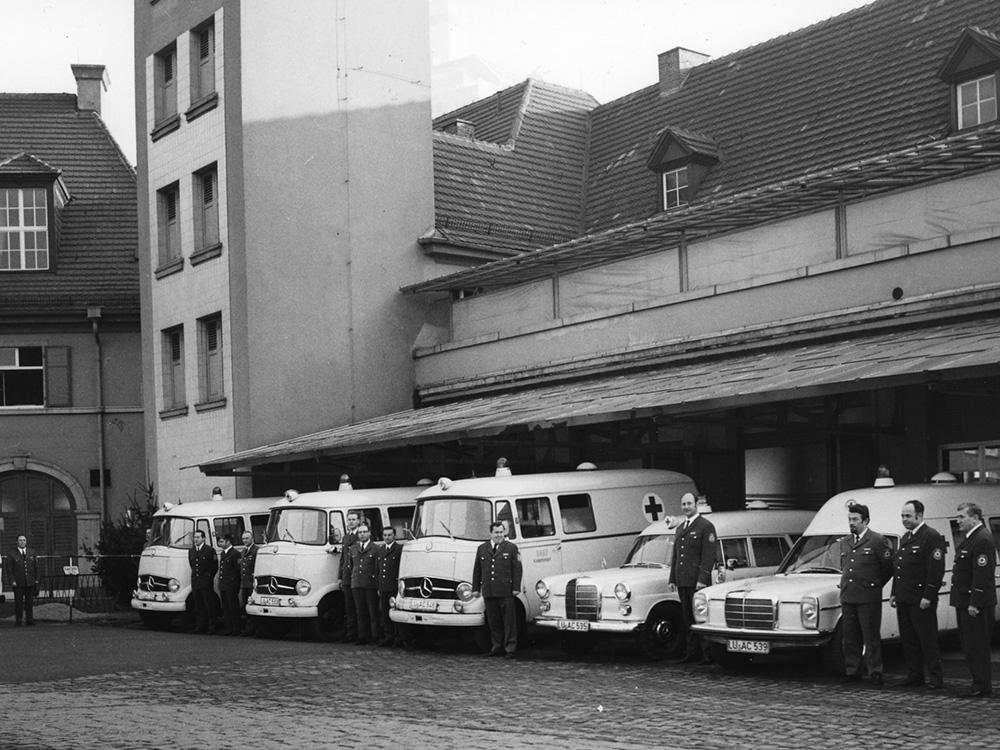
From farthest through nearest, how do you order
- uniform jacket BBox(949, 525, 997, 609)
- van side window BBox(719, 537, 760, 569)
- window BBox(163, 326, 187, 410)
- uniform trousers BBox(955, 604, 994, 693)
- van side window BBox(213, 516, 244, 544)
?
window BBox(163, 326, 187, 410)
van side window BBox(213, 516, 244, 544)
van side window BBox(719, 537, 760, 569)
uniform jacket BBox(949, 525, 997, 609)
uniform trousers BBox(955, 604, 994, 693)

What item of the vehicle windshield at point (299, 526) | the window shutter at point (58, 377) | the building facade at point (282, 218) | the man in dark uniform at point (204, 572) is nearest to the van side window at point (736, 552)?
the vehicle windshield at point (299, 526)

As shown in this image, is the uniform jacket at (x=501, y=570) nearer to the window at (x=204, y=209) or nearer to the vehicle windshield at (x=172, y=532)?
the vehicle windshield at (x=172, y=532)

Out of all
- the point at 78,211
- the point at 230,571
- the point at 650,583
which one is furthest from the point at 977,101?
the point at 78,211

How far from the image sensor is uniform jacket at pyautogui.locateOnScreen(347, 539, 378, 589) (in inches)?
854

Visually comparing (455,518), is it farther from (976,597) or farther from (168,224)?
(168,224)

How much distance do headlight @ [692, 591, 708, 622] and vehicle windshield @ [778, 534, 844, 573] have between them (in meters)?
1.05

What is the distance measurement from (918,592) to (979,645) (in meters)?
0.96

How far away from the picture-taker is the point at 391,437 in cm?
2412

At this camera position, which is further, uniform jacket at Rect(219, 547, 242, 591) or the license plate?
uniform jacket at Rect(219, 547, 242, 591)

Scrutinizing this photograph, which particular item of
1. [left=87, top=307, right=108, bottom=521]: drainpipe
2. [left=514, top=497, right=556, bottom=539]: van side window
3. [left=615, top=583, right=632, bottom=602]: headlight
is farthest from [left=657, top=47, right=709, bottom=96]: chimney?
[left=615, top=583, right=632, bottom=602]: headlight

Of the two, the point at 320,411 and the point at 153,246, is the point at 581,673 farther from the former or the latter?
the point at 153,246

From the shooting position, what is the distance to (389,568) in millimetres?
21391

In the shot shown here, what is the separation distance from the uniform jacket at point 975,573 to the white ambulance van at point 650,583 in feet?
12.1

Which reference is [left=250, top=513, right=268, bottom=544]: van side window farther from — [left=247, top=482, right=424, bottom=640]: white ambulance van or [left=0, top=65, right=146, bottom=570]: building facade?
[left=0, top=65, right=146, bottom=570]: building facade
